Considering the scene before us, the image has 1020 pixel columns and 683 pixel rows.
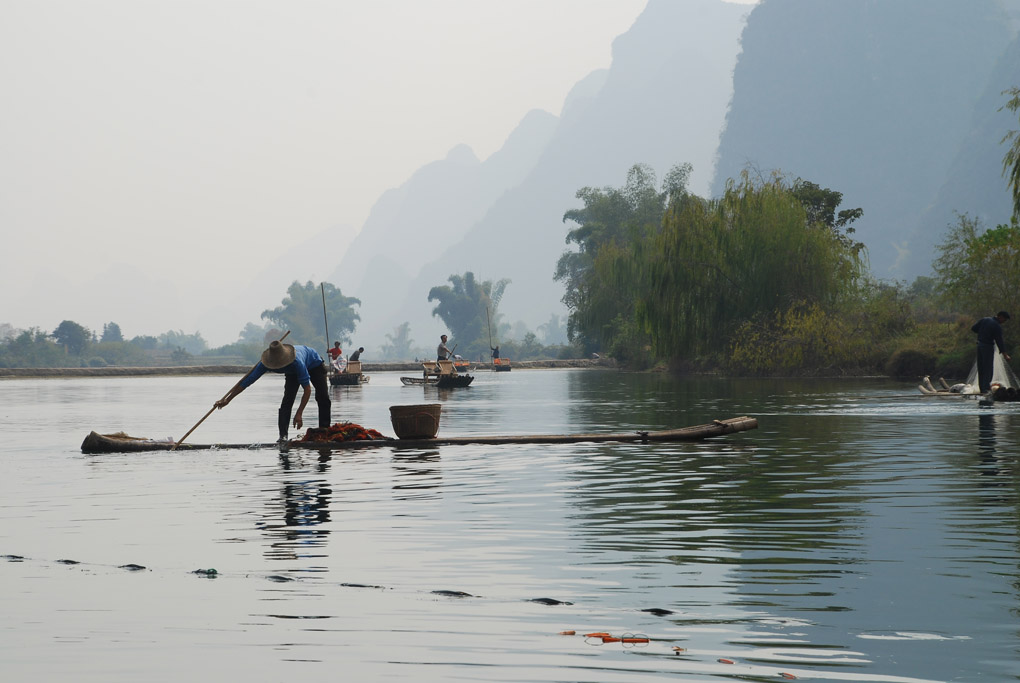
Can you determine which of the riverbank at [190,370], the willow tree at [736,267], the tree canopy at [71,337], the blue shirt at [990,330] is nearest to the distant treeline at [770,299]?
the willow tree at [736,267]

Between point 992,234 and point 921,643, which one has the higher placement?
point 992,234

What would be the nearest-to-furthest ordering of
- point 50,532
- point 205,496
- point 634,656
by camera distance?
1. point 634,656
2. point 50,532
3. point 205,496

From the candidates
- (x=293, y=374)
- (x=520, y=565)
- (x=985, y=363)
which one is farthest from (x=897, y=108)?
(x=520, y=565)

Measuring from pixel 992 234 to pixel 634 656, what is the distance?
33.3 meters

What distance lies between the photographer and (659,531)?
30.2 ft

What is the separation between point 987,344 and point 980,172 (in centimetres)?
14550

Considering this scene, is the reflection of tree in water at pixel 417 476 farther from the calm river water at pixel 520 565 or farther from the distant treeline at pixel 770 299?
the distant treeline at pixel 770 299

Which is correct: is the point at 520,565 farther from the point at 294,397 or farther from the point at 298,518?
the point at 294,397

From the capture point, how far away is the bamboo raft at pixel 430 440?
16031mm

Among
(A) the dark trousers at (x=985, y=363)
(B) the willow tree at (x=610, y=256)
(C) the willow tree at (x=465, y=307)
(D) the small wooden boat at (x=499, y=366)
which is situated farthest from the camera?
(C) the willow tree at (x=465, y=307)

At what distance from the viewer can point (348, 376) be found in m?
53.4

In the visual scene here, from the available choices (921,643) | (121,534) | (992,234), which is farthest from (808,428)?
(992,234)

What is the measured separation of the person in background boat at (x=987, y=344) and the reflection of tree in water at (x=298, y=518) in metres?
15.1

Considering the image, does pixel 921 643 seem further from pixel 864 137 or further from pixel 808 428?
pixel 864 137
